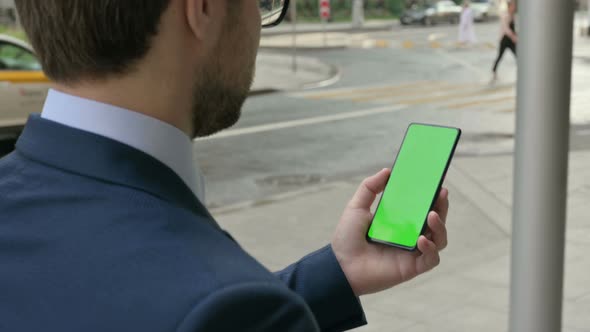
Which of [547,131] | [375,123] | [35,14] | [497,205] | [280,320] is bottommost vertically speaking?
[375,123]

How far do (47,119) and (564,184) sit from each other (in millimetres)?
2696

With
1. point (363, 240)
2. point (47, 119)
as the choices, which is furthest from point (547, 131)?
point (47, 119)

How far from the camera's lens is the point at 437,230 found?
1760mm

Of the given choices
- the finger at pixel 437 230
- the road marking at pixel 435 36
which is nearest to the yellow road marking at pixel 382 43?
the road marking at pixel 435 36

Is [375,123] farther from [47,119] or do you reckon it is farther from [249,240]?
[47,119]

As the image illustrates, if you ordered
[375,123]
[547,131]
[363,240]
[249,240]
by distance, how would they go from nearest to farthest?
[363,240]
[547,131]
[249,240]
[375,123]

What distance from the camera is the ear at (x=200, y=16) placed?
1271mm

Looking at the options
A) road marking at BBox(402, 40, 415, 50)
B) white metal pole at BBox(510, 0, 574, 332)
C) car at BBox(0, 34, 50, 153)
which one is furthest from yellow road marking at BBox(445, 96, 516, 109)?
road marking at BBox(402, 40, 415, 50)

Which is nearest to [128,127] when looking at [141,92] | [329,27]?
[141,92]

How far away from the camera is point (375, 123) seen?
13914mm

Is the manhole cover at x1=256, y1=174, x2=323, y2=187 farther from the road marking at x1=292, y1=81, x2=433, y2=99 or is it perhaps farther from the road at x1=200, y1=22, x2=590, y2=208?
the road marking at x1=292, y1=81, x2=433, y2=99

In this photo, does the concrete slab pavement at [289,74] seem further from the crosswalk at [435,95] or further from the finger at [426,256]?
the finger at [426,256]

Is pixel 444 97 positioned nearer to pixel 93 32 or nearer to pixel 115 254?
pixel 93 32

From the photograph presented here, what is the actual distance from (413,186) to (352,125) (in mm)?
11960
